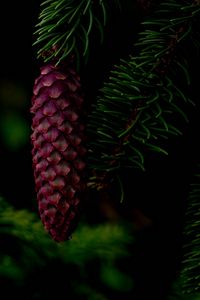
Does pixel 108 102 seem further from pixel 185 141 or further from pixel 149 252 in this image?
pixel 149 252

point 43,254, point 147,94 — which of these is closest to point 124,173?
point 147,94

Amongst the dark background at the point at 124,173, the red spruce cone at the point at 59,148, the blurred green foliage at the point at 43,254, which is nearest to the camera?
the red spruce cone at the point at 59,148

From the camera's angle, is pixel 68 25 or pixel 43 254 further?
pixel 43 254

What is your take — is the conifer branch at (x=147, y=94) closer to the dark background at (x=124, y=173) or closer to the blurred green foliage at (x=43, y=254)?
the dark background at (x=124, y=173)

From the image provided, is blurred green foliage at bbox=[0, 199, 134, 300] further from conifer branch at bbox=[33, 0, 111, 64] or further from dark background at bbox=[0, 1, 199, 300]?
conifer branch at bbox=[33, 0, 111, 64]

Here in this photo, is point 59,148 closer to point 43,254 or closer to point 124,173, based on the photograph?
point 124,173

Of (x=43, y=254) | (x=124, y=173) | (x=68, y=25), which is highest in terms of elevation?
(x=68, y=25)

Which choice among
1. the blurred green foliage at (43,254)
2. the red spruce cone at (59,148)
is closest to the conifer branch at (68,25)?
the red spruce cone at (59,148)
